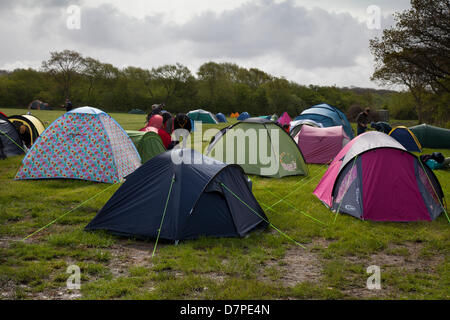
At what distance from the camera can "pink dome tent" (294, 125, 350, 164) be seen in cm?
1362

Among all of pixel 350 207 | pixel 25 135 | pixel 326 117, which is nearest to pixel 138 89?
pixel 326 117

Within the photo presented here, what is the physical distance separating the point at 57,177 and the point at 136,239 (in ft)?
15.8

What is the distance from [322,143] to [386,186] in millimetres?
6530

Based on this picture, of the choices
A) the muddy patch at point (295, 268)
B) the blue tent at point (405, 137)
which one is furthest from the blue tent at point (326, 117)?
the muddy patch at point (295, 268)

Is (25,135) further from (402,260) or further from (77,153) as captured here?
(402,260)

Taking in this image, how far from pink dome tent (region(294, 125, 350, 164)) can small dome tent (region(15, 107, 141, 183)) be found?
7.04m

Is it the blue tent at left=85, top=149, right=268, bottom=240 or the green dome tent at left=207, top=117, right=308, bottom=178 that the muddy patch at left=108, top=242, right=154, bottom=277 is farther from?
the green dome tent at left=207, top=117, right=308, bottom=178

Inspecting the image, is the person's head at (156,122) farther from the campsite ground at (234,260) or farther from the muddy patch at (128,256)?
the muddy patch at (128,256)

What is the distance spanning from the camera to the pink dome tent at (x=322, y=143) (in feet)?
44.7

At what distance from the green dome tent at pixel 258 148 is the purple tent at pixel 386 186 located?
3629mm

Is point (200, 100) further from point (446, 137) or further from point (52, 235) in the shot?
point (52, 235)

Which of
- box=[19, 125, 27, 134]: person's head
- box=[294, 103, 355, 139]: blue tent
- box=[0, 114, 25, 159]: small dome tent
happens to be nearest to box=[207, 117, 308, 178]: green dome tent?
box=[19, 125, 27, 134]: person's head

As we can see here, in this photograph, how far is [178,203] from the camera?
19.7 ft
